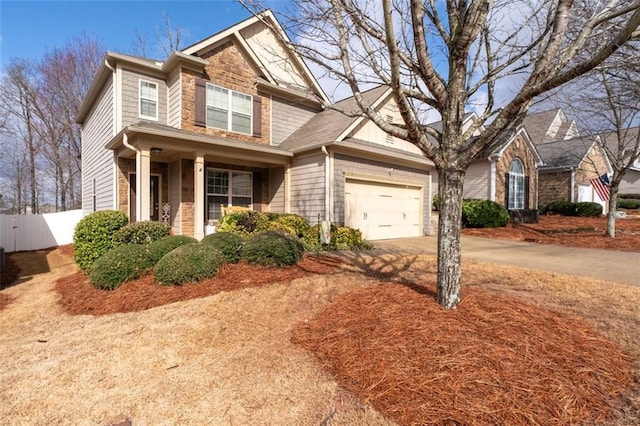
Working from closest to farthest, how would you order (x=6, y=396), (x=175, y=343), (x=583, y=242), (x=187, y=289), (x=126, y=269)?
(x=6, y=396)
(x=175, y=343)
(x=187, y=289)
(x=126, y=269)
(x=583, y=242)

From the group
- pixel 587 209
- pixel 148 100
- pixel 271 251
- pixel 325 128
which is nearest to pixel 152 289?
pixel 271 251

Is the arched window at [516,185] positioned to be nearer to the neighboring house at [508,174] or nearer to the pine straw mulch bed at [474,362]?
the neighboring house at [508,174]

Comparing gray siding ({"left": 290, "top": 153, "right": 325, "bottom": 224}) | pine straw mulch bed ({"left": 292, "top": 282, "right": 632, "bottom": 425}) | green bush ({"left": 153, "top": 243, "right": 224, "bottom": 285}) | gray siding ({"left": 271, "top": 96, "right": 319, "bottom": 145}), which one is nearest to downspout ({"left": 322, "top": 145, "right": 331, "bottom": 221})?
gray siding ({"left": 290, "top": 153, "right": 325, "bottom": 224})

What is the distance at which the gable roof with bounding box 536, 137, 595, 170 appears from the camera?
2038cm

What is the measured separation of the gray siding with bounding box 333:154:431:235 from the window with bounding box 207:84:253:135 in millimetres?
3918

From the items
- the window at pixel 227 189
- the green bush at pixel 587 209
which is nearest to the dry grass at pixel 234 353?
the window at pixel 227 189

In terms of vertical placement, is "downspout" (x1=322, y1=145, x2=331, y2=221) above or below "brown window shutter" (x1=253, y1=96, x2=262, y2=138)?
below

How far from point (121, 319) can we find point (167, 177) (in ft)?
26.5

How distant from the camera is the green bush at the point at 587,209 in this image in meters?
18.6

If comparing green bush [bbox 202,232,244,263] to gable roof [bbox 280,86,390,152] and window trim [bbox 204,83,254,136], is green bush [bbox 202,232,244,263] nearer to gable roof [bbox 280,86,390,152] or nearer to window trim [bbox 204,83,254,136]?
gable roof [bbox 280,86,390,152]

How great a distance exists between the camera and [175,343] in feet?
10.7

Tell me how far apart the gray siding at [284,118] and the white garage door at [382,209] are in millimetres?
3793

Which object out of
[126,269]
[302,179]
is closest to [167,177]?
[302,179]

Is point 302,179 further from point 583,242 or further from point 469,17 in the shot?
point 583,242
